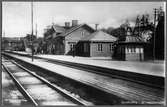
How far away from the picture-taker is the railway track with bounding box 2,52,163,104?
8.67 metres

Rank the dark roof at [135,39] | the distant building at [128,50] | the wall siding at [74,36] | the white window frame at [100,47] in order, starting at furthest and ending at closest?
the wall siding at [74,36], the white window frame at [100,47], the distant building at [128,50], the dark roof at [135,39]

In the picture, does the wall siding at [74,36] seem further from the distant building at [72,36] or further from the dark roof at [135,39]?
the dark roof at [135,39]

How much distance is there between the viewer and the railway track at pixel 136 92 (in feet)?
28.4

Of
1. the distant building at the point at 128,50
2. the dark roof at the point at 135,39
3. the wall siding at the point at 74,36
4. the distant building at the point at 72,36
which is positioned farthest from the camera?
the wall siding at the point at 74,36

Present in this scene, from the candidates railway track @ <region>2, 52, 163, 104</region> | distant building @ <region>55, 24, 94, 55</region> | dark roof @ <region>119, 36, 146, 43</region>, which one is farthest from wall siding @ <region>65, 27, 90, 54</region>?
railway track @ <region>2, 52, 163, 104</region>

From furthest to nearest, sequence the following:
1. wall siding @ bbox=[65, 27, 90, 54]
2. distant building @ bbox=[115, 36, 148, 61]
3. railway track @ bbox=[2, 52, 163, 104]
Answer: wall siding @ bbox=[65, 27, 90, 54] → distant building @ bbox=[115, 36, 148, 61] → railway track @ bbox=[2, 52, 163, 104]

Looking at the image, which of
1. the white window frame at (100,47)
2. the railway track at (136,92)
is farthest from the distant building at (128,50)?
the railway track at (136,92)

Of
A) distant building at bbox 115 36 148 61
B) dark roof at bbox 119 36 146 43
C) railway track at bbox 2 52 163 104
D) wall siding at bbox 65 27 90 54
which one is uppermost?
wall siding at bbox 65 27 90 54

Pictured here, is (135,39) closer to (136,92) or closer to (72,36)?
(136,92)

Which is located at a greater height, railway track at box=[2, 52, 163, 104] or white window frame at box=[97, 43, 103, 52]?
white window frame at box=[97, 43, 103, 52]

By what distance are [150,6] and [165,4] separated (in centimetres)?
86

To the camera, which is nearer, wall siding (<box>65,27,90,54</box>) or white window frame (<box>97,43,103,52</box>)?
white window frame (<box>97,43,103,52</box>)

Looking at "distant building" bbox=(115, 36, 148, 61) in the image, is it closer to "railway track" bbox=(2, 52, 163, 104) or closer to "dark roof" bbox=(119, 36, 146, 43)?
"dark roof" bbox=(119, 36, 146, 43)

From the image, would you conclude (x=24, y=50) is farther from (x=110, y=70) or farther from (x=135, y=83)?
(x=135, y=83)
